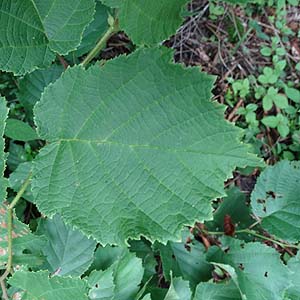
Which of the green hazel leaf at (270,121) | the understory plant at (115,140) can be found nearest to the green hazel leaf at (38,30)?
the understory plant at (115,140)

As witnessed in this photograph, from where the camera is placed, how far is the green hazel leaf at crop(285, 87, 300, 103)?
6.83ft

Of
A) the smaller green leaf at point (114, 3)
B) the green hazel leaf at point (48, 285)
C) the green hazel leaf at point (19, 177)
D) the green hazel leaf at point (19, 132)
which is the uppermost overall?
the smaller green leaf at point (114, 3)

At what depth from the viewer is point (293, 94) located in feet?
6.84

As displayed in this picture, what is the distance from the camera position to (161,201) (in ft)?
2.93

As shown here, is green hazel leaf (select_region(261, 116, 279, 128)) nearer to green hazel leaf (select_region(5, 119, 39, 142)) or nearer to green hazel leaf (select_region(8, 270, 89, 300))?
green hazel leaf (select_region(5, 119, 39, 142))

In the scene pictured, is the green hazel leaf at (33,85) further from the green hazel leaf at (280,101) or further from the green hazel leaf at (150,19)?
the green hazel leaf at (280,101)

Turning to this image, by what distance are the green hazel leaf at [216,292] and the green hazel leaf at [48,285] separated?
43 centimetres

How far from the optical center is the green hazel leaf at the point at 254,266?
1.30 metres

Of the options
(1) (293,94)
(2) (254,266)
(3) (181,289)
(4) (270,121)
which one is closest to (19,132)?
(3) (181,289)

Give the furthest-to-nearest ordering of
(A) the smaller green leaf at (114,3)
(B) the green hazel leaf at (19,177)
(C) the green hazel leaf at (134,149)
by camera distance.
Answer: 1. (B) the green hazel leaf at (19,177)
2. (A) the smaller green leaf at (114,3)
3. (C) the green hazel leaf at (134,149)

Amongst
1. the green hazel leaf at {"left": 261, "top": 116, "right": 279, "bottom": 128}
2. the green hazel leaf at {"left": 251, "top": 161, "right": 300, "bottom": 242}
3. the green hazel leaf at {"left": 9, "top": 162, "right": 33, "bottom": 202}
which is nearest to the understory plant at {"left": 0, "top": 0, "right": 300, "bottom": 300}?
the green hazel leaf at {"left": 9, "top": 162, "right": 33, "bottom": 202}

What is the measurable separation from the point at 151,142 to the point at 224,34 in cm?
131

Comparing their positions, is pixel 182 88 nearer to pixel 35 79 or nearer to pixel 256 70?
pixel 35 79

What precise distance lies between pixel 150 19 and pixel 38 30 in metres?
0.24
